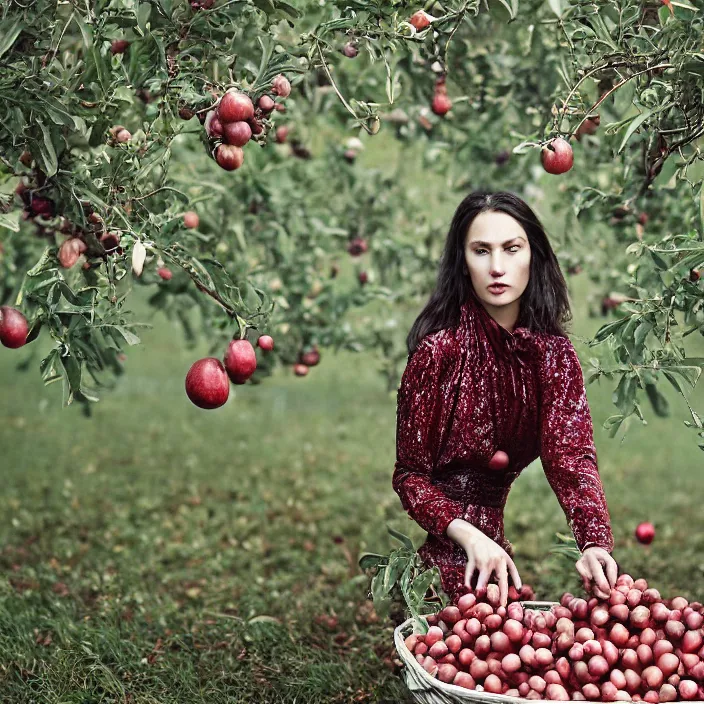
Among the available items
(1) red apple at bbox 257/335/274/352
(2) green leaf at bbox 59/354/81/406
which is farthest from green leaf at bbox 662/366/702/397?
(2) green leaf at bbox 59/354/81/406

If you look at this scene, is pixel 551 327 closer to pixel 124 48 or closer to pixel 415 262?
pixel 124 48

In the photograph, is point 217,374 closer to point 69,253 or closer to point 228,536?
point 69,253

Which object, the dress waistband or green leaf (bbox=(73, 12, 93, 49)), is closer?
green leaf (bbox=(73, 12, 93, 49))

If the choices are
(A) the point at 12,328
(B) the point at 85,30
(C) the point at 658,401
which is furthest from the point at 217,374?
(C) the point at 658,401

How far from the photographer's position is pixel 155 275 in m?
2.93

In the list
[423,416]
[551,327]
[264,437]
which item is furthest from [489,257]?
[264,437]

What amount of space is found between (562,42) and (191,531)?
2930mm

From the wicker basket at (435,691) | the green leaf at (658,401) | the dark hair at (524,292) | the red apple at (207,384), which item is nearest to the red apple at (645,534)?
the green leaf at (658,401)

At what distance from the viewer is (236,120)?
Result: 2.14 meters

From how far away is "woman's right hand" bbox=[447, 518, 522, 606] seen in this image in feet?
6.54

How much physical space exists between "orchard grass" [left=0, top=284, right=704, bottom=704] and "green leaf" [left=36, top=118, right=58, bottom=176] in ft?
4.58

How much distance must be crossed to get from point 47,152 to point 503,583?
1.46 m

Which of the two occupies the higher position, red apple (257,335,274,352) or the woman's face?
the woman's face

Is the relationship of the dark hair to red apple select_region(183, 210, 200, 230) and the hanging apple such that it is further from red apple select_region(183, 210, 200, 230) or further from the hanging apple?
red apple select_region(183, 210, 200, 230)
